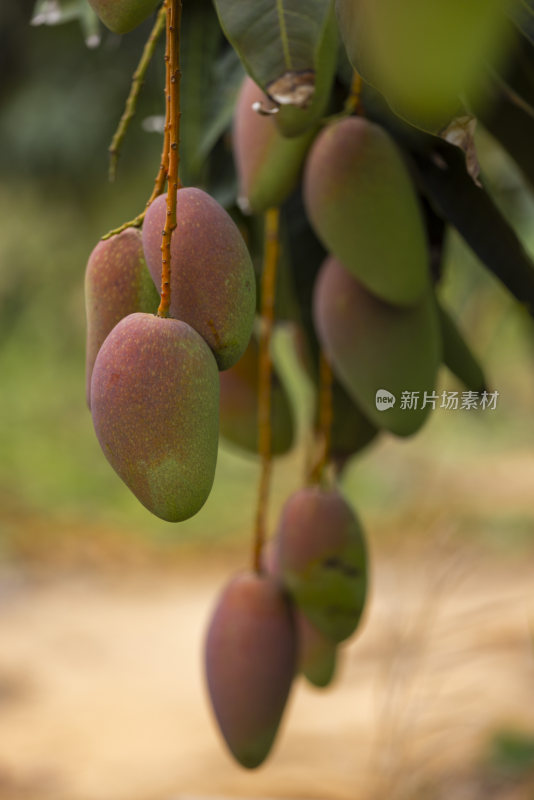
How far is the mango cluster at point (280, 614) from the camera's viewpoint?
0.45m

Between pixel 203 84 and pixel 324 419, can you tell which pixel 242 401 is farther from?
pixel 203 84

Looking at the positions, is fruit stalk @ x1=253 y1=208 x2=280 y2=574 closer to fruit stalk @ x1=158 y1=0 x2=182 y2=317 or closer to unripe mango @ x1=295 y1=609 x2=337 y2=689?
unripe mango @ x1=295 y1=609 x2=337 y2=689

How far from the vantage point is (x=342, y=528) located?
1.55 feet

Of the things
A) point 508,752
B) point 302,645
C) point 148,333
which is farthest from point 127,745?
point 148,333

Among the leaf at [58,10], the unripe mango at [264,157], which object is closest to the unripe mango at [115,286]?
the unripe mango at [264,157]

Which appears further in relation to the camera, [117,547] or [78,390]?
[78,390]

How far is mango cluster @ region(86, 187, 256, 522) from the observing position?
0.80 feet

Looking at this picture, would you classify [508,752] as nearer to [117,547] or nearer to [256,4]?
[256,4]

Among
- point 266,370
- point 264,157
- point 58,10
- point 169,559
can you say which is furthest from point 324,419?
point 169,559

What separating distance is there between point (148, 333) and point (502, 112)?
22cm

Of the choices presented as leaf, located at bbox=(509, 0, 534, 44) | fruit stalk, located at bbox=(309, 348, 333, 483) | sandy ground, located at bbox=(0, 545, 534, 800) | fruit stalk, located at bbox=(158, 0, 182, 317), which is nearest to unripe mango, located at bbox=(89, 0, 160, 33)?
fruit stalk, located at bbox=(158, 0, 182, 317)

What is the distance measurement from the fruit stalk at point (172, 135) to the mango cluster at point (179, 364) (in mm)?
10

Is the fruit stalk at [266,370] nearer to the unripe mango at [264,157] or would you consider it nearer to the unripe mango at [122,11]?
the unripe mango at [264,157]

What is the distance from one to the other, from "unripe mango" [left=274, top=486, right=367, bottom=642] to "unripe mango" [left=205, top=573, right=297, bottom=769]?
0.02 meters
